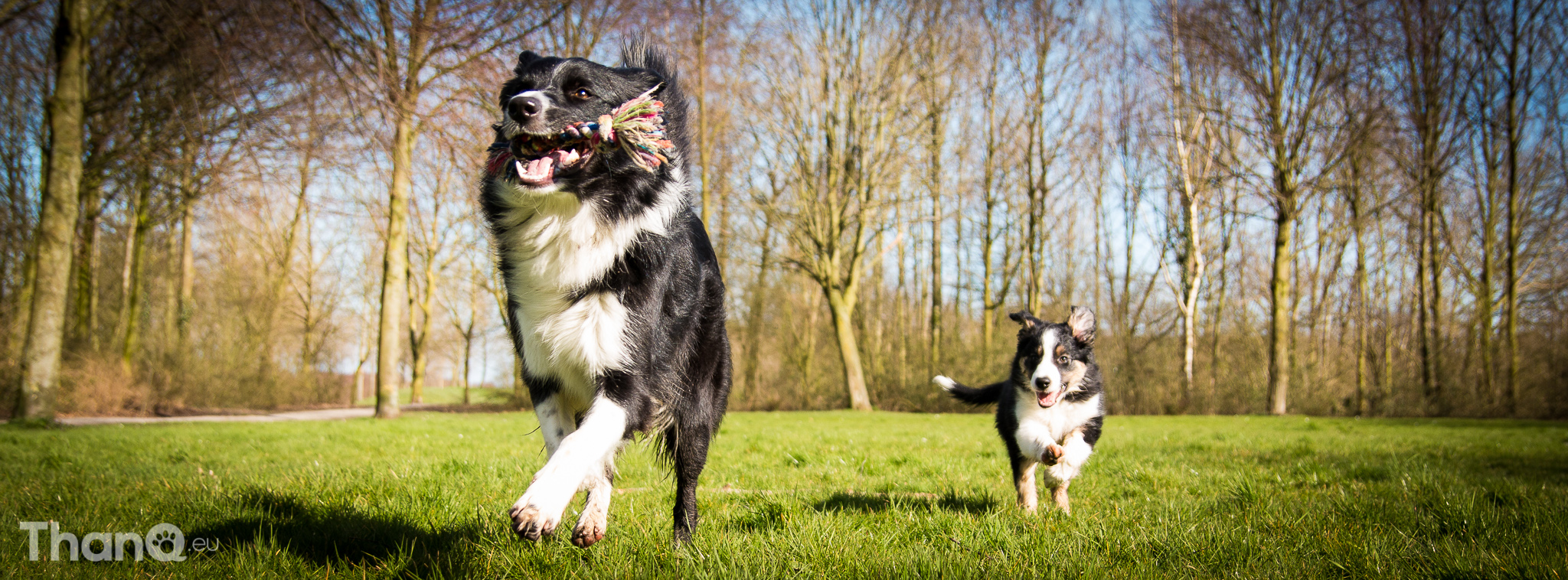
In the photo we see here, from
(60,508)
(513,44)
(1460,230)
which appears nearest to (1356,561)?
(60,508)

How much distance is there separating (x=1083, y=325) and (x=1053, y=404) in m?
0.63

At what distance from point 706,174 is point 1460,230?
852 inches

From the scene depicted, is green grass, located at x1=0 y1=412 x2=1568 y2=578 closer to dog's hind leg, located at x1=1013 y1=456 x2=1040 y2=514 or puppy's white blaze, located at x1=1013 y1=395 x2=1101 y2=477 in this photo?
dog's hind leg, located at x1=1013 y1=456 x2=1040 y2=514

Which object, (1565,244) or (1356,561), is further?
(1565,244)

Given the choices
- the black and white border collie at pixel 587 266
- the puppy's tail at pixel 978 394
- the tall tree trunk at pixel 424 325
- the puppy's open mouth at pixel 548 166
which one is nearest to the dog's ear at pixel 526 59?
the black and white border collie at pixel 587 266

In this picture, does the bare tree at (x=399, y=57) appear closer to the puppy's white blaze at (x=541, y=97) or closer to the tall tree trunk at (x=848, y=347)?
the puppy's white blaze at (x=541, y=97)

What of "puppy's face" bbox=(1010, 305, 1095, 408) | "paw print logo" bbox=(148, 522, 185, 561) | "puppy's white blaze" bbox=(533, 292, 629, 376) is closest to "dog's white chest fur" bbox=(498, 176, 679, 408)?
"puppy's white blaze" bbox=(533, 292, 629, 376)

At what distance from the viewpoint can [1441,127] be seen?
1639 cm

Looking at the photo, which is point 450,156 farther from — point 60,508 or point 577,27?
point 60,508

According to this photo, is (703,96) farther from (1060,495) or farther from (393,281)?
(1060,495)

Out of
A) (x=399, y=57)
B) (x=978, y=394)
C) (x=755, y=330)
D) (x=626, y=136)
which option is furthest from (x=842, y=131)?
(x=626, y=136)

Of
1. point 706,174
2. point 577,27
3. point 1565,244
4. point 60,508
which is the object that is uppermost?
point 577,27

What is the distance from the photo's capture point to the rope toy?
7.95ft

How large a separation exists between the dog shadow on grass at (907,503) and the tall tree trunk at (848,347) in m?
13.4
